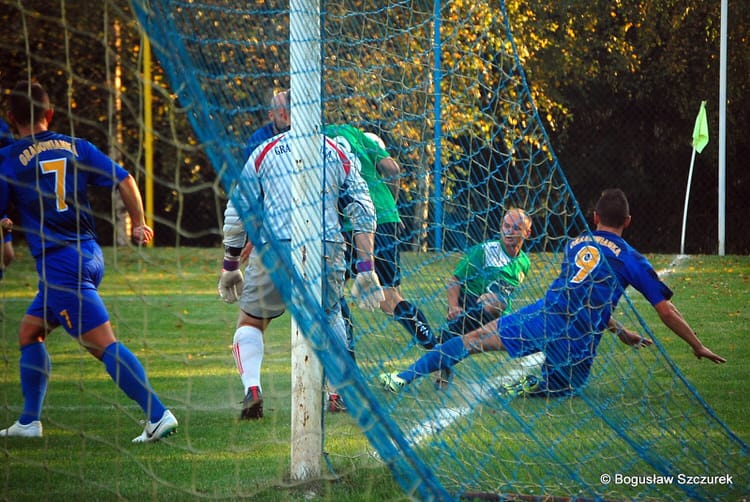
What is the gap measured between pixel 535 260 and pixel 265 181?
2095mm

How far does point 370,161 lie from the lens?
14.6 ft

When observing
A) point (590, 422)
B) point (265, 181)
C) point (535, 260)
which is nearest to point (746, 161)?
point (535, 260)

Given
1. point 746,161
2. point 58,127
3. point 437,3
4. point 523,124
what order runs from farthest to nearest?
1. point 58,127
2. point 746,161
3. point 523,124
4. point 437,3

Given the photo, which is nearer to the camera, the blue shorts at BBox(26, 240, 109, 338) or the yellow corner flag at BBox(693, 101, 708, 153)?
the blue shorts at BBox(26, 240, 109, 338)

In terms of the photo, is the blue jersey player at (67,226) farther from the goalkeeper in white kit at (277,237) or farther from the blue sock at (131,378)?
the goalkeeper in white kit at (277,237)

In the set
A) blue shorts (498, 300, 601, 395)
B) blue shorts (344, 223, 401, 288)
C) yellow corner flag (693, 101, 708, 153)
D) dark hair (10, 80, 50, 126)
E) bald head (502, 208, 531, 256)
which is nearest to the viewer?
dark hair (10, 80, 50, 126)

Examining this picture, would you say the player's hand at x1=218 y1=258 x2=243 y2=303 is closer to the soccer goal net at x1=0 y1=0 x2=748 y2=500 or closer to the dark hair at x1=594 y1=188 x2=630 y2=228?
the soccer goal net at x1=0 y1=0 x2=748 y2=500

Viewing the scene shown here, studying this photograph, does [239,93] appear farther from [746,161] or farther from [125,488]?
[746,161]

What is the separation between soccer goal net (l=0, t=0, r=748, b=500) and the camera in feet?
9.37

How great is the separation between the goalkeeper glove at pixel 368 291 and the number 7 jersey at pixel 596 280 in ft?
2.97

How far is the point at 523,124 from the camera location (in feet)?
16.0

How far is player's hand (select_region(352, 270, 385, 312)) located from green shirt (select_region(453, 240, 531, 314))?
869mm

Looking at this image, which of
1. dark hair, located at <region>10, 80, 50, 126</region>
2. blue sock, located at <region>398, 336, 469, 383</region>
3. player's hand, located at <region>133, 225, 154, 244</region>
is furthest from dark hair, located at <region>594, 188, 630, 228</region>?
dark hair, located at <region>10, 80, 50, 126</region>

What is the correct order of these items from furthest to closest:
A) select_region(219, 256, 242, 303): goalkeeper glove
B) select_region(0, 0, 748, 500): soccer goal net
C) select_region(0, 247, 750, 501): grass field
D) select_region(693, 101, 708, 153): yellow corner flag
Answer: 1. select_region(693, 101, 708, 153): yellow corner flag
2. select_region(219, 256, 242, 303): goalkeeper glove
3. select_region(0, 247, 750, 501): grass field
4. select_region(0, 0, 748, 500): soccer goal net
